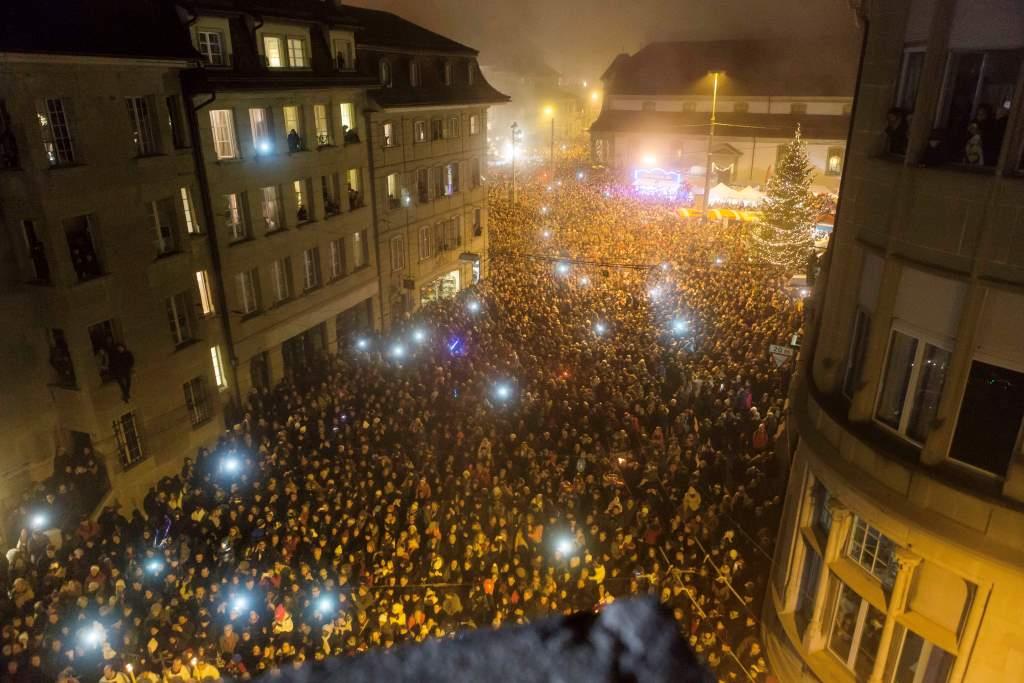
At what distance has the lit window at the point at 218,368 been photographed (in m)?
19.5

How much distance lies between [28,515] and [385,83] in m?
19.0

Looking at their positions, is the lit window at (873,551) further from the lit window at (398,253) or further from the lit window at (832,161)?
the lit window at (832,161)

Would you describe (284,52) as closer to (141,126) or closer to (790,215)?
(141,126)

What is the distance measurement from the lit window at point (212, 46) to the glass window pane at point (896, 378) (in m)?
18.0

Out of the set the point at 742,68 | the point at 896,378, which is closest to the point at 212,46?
the point at 896,378

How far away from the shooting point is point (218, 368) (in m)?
19.8

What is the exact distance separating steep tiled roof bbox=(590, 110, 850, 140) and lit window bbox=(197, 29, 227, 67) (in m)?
43.1

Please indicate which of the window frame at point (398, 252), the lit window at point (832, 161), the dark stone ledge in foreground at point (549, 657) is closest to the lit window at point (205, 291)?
the window frame at point (398, 252)

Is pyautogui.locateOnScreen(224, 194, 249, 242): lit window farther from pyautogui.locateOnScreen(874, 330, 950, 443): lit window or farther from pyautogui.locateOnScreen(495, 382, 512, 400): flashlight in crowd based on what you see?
pyautogui.locateOnScreen(874, 330, 950, 443): lit window

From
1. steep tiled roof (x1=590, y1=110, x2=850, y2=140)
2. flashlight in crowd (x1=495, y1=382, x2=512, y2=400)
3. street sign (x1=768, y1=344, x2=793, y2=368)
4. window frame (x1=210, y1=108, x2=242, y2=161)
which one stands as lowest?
flashlight in crowd (x1=495, y1=382, x2=512, y2=400)

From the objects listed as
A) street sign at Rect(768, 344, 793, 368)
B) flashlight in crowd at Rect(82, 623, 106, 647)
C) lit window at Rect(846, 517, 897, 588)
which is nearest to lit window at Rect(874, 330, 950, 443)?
lit window at Rect(846, 517, 897, 588)

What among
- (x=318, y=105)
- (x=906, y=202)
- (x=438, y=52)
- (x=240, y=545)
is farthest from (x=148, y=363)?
(x=438, y=52)

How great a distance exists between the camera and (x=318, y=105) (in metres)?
22.4

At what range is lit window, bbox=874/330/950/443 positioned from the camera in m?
7.99
